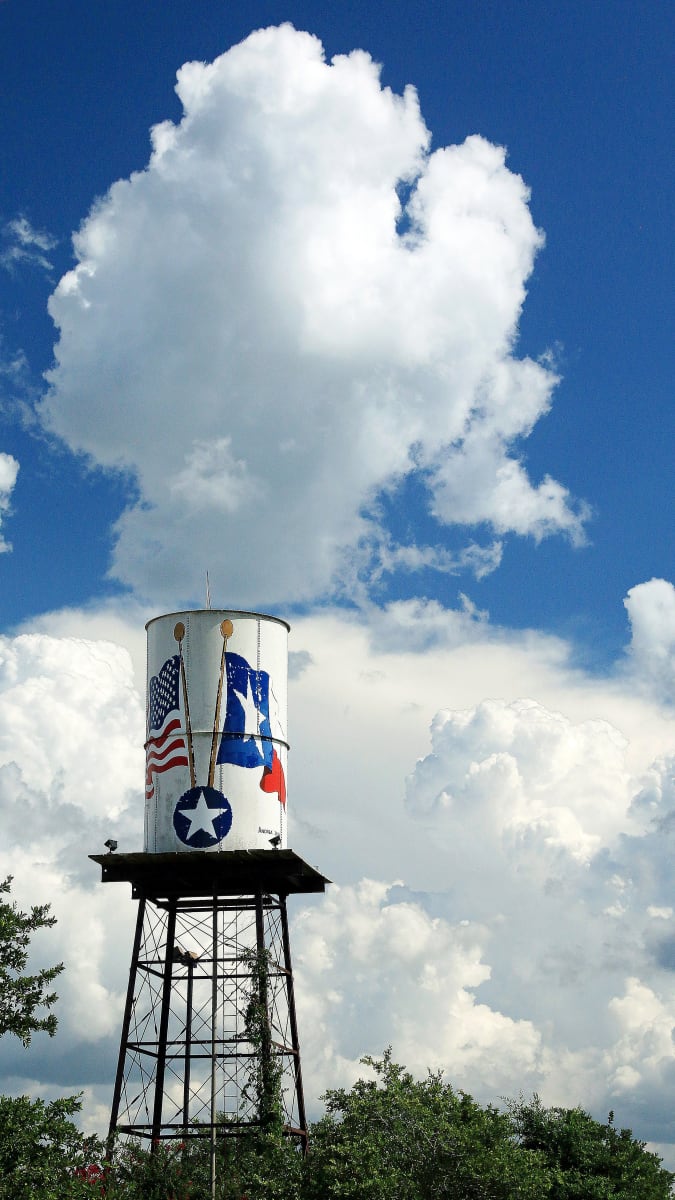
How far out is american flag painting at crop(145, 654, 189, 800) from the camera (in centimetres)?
4619

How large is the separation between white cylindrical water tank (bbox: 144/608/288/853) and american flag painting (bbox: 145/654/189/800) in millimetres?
34

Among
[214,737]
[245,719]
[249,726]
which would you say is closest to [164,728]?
[214,737]

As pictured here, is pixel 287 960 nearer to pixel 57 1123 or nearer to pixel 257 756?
pixel 257 756

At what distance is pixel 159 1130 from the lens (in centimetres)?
4388

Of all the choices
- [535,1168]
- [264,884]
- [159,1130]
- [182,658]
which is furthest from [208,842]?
[535,1168]

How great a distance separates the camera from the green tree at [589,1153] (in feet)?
180

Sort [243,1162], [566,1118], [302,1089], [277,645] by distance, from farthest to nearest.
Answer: [566,1118]
[277,645]
[302,1089]
[243,1162]

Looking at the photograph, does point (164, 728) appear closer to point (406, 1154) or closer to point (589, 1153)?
point (406, 1154)

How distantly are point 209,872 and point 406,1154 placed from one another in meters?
10.8

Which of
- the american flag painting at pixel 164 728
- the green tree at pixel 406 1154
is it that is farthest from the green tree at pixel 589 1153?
the american flag painting at pixel 164 728

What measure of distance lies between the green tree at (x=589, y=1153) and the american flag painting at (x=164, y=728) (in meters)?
21.6

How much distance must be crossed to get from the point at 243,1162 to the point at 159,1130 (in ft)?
10.3

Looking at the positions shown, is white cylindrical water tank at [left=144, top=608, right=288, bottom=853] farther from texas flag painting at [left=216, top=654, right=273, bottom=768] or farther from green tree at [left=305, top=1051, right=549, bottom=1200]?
green tree at [left=305, top=1051, right=549, bottom=1200]

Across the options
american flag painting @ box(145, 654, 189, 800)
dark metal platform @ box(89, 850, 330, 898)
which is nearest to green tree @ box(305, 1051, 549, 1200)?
dark metal platform @ box(89, 850, 330, 898)
